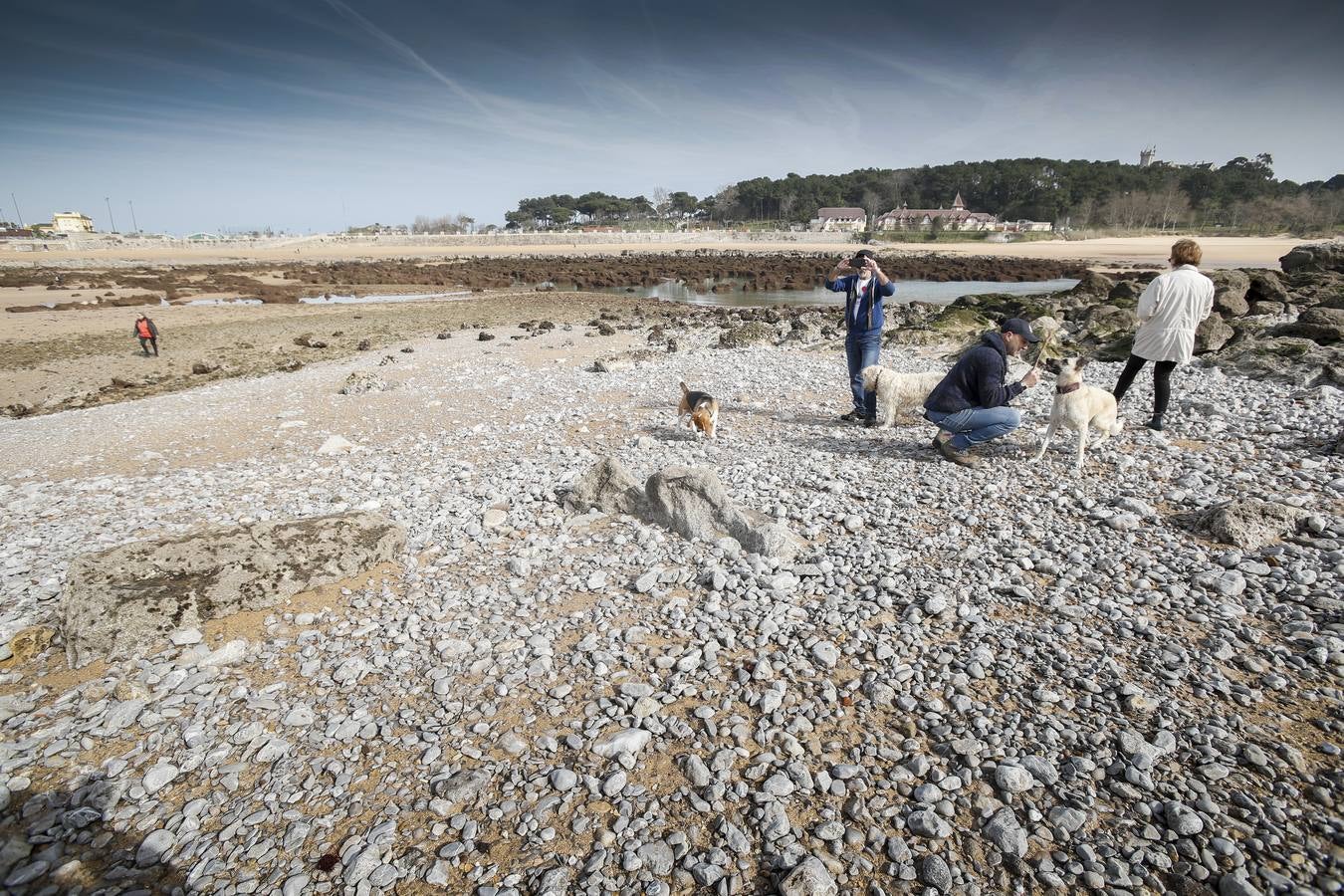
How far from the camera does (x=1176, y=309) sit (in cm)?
734

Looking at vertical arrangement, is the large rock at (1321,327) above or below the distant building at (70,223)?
below

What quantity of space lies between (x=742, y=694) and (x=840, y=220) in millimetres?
128407

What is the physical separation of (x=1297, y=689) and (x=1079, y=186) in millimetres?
132130

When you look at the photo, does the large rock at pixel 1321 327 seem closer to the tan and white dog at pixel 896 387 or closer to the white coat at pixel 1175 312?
the white coat at pixel 1175 312

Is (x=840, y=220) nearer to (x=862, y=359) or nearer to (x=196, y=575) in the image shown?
(x=862, y=359)

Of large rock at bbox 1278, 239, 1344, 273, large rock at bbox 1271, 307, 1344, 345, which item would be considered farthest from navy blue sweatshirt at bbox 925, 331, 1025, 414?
large rock at bbox 1278, 239, 1344, 273

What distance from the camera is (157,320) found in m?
27.8

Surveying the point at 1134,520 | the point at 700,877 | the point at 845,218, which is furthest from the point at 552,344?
the point at 845,218

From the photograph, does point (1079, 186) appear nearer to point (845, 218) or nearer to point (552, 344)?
point (845, 218)

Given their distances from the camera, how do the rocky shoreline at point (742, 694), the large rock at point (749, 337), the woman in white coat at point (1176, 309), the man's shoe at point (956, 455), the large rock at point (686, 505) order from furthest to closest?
1. the large rock at point (749, 337)
2. the man's shoe at point (956, 455)
3. the woman in white coat at point (1176, 309)
4. the large rock at point (686, 505)
5. the rocky shoreline at point (742, 694)

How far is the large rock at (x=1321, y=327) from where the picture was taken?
11703 mm

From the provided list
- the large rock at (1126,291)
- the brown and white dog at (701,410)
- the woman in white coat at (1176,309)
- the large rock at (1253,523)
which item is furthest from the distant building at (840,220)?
the large rock at (1253,523)

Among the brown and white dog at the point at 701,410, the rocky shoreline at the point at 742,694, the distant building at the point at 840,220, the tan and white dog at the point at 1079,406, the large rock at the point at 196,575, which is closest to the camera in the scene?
the rocky shoreline at the point at 742,694

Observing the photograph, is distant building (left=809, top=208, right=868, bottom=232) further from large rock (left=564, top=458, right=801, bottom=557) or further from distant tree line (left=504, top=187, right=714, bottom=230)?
large rock (left=564, top=458, right=801, bottom=557)
